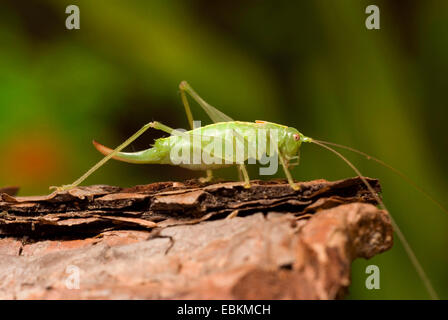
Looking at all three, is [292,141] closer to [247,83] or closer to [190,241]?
[247,83]

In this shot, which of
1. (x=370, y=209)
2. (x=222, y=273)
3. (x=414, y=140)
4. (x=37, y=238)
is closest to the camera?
(x=222, y=273)

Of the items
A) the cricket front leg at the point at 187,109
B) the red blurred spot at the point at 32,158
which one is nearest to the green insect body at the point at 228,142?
the cricket front leg at the point at 187,109

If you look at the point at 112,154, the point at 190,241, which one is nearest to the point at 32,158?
the point at 112,154

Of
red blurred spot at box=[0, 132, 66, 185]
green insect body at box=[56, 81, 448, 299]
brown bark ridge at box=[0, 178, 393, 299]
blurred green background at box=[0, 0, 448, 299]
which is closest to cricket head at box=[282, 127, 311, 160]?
green insect body at box=[56, 81, 448, 299]

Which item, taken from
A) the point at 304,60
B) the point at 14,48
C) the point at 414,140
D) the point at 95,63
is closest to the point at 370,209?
the point at 414,140

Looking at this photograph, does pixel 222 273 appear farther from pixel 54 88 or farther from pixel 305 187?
pixel 54 88

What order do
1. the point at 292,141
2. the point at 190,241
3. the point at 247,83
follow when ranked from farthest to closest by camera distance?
the point at 247,83
the point at 292,141
the point at 190,241

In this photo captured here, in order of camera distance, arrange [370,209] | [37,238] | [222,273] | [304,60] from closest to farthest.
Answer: [222,273] < [370,209] < [37,238] < [304,60]
